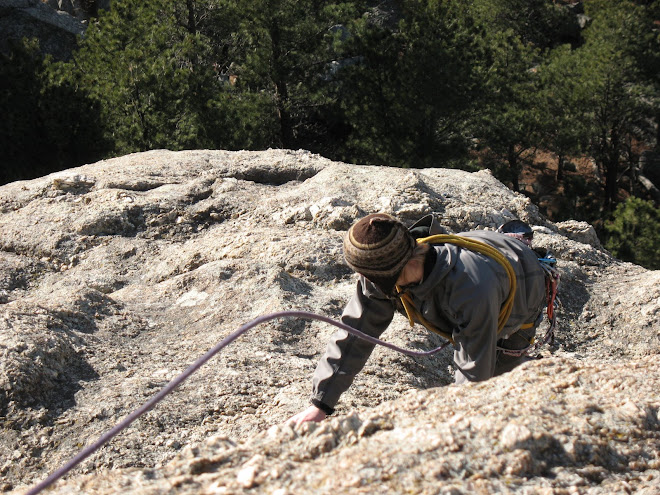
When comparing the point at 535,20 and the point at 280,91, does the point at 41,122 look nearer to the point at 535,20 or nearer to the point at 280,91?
the point at 280,91

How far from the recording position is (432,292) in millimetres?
2311

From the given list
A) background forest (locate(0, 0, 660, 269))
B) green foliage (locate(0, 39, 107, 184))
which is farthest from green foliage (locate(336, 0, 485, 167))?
green foliage (locate(0, 39, 107, 184))

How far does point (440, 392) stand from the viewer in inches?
89.1

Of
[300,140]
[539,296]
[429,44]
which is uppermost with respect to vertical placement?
[429,44]

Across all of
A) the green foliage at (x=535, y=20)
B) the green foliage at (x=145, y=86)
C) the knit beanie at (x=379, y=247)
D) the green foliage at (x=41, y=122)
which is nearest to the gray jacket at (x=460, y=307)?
the knit beanie at (x=379, y=247)

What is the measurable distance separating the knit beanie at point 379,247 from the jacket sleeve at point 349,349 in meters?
0.24

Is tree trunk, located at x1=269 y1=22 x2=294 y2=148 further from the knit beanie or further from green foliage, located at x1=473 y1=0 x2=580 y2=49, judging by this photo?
green foliage, located at x1=473 y1=0 x2=580 y2=49

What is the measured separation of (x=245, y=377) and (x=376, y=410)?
118 centimetres

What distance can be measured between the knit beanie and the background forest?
36.6 feet

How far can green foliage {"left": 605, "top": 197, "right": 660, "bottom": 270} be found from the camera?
42.6ft

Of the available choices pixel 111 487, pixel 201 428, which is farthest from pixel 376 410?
pixel 201 428

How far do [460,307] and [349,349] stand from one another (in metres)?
0.48

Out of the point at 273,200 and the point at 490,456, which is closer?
the point at 490,456

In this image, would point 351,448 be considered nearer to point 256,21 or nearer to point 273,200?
point 273,200
